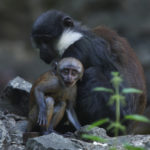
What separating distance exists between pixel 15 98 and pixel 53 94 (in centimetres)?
123

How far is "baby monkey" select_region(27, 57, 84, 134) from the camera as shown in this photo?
19.2 feet

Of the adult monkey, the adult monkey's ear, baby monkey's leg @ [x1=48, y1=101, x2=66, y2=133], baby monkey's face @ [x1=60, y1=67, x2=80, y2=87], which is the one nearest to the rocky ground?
baby monkey's leg @ [x1=48, y1=101, x2=66, y2=133]

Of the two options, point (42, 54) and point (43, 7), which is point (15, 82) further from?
point (43, 7)

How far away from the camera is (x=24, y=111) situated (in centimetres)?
723

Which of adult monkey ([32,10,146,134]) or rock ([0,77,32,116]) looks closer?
Answer: adult monkey ([32,10,146,134])

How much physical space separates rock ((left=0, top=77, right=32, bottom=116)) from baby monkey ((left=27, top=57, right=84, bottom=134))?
1.01m

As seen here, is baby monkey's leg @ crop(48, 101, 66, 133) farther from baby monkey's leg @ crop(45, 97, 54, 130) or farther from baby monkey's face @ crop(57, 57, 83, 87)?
baby monkey's face @ crop(57, 57, 83, 87)

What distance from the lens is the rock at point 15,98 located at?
7145mm

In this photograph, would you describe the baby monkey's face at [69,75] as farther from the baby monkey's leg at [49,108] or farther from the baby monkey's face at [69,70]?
the baby monkey's leg at [49,108]

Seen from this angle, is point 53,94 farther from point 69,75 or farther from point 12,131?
point 12,131

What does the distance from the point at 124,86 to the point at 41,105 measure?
70.0 inches

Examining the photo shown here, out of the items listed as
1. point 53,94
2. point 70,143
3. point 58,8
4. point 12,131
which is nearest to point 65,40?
point 53,94

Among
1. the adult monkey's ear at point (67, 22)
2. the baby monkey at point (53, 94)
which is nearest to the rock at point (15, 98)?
the baby monkey at point (53, 94)

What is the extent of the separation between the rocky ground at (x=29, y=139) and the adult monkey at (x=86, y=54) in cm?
80
